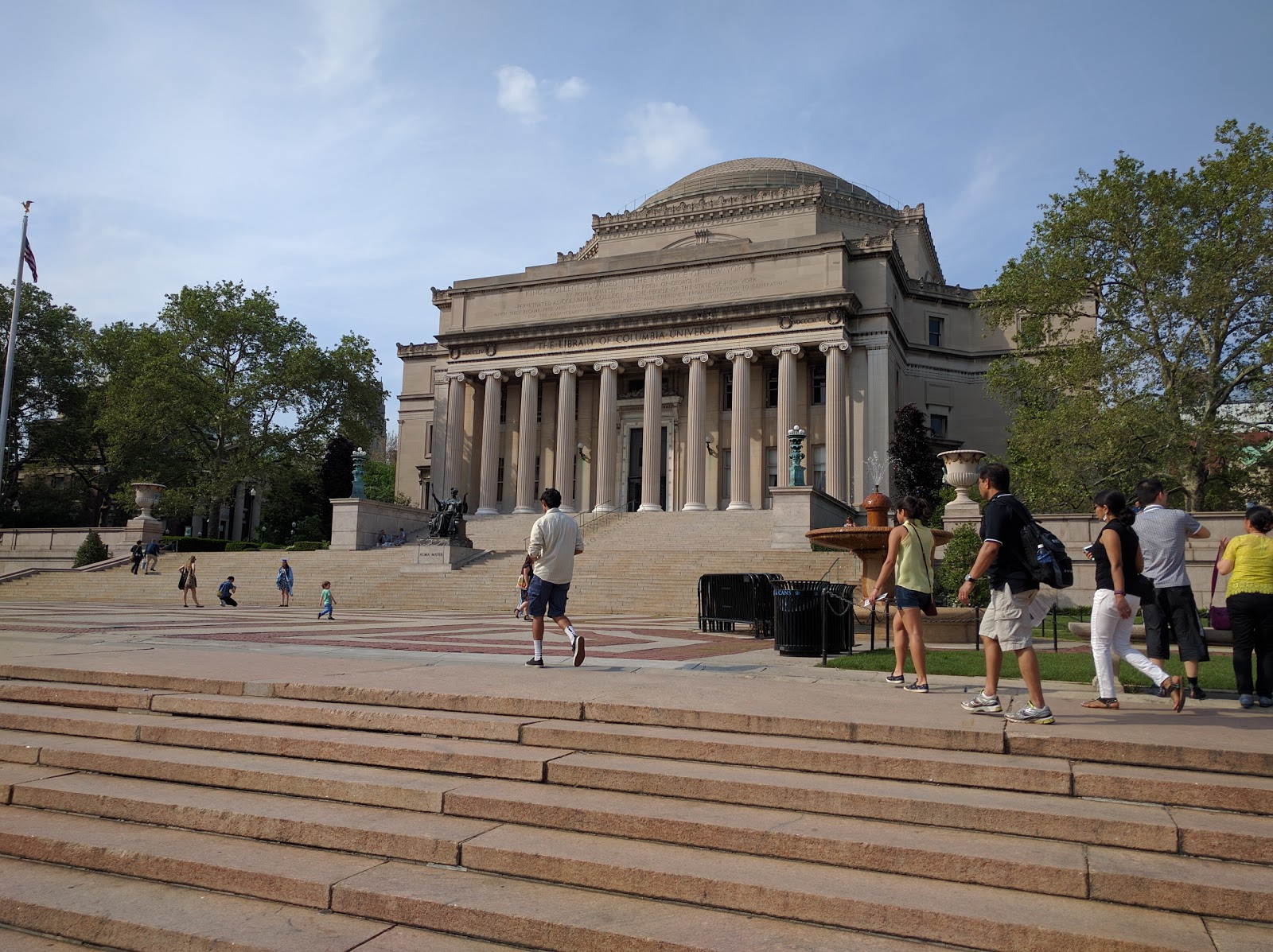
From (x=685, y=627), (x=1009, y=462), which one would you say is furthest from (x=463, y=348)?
(x=685, y=627)

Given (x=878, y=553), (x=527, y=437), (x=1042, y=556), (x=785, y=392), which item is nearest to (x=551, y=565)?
(x=1042, y=556)

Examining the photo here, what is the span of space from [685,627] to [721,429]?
97.3 ft

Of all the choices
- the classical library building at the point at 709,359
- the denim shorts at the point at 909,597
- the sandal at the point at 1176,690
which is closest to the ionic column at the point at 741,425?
the classical library building at the point at 709,359

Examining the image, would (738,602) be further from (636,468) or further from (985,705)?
(636,468)

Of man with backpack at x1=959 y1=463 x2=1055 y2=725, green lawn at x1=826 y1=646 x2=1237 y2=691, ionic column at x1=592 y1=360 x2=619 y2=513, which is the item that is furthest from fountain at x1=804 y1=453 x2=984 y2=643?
ionic column at x1=592 y1=360 x2=619 y2=513

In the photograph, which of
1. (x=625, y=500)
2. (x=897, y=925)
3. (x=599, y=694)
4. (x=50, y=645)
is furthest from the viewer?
(x=625, y=500)

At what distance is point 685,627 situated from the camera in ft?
58.1

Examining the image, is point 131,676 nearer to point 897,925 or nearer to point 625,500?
point 897,925

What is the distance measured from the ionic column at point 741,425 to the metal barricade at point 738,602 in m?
25.6

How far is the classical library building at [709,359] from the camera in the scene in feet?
140

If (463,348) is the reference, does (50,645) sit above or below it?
below

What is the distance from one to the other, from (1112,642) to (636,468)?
4175 centimetres

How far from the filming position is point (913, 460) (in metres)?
40.8

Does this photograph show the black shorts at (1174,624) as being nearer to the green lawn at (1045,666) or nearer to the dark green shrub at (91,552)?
the green lawn at (1045,666)
